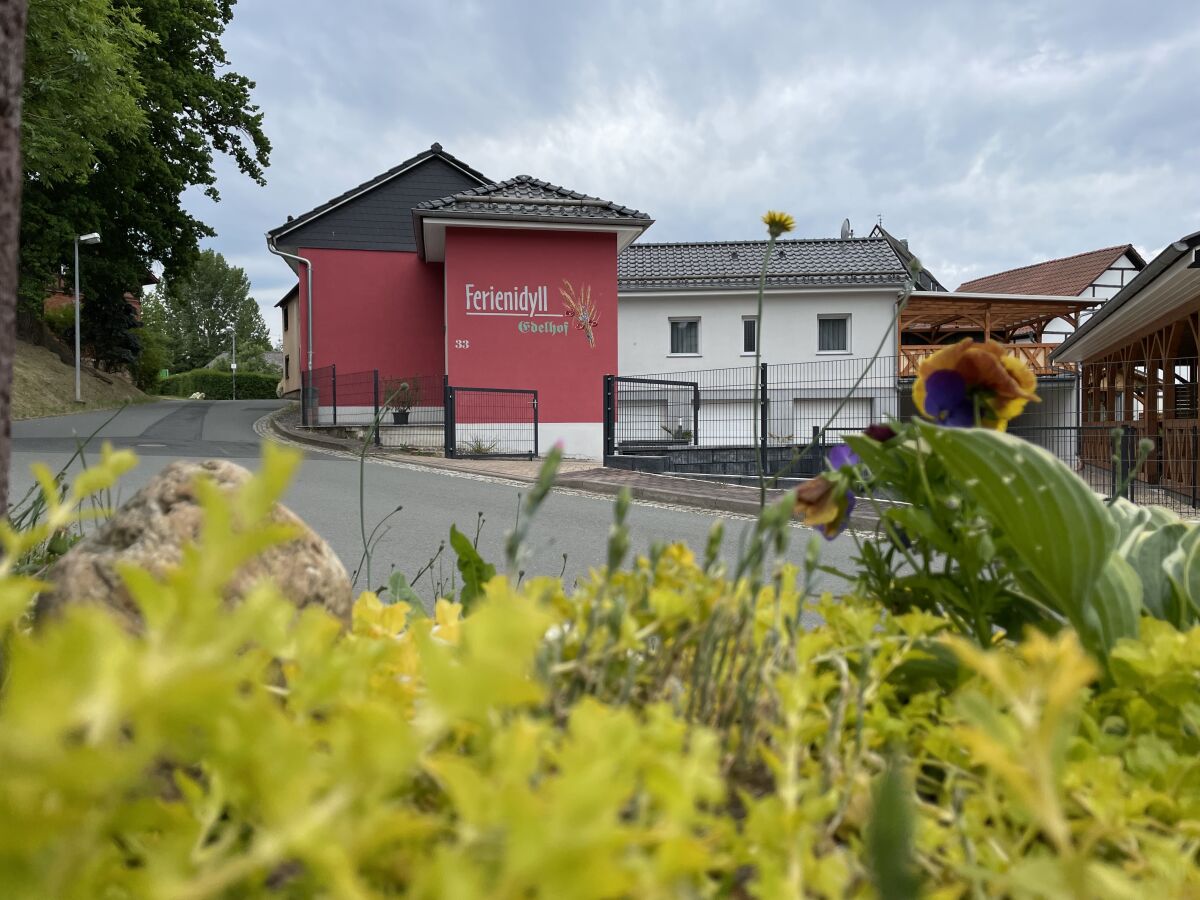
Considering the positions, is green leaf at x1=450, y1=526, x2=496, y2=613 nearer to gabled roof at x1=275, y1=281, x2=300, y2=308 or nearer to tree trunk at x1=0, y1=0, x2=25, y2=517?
tree trunk at x1=0, y1=0, x2=25, y2=517

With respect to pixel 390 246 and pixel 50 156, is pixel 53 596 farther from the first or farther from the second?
pixel 390 246

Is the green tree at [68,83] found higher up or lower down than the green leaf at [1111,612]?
higher up

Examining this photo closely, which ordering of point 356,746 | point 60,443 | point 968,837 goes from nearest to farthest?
point 356,746, point 968,837, point 60,443

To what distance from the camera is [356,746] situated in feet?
1.08

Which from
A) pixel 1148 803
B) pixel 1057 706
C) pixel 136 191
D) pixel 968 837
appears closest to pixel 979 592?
pixel 1148 803

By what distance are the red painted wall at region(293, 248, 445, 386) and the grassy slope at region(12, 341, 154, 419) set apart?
5344mm

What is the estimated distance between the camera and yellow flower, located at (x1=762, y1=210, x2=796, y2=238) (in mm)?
1689

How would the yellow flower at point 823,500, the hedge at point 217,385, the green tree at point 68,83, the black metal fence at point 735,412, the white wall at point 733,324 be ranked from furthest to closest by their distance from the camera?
the hedge at point 217,385 → the white wall at point 733,324 → the green tree at point 68,83 → the black metal fence at point 735,412 → the yellow flower at point 823,500

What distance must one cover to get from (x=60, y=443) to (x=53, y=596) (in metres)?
14.6

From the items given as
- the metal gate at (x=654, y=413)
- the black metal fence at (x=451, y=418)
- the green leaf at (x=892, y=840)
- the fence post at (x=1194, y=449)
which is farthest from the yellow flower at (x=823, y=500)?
the black metal fence at (x=451, y=418)

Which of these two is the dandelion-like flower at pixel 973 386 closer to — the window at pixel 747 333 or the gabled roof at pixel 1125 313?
the gabled roof at pixel 1125 313

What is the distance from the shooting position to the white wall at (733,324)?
21469 millimetres

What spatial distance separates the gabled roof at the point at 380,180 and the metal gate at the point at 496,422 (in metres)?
7.81

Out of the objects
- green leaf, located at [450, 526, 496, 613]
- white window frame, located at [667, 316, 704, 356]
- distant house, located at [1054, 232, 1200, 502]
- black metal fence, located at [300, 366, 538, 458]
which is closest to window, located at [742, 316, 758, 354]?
white window frame, located at [667, 316, 704, 356]
